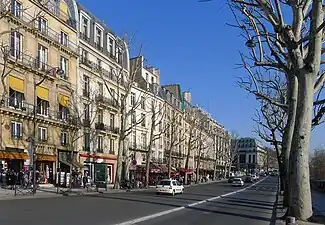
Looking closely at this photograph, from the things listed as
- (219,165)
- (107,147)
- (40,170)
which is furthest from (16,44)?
(219,165)

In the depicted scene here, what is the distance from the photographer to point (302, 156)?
14.3 m

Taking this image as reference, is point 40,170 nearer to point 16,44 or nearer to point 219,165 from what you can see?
point 16,44

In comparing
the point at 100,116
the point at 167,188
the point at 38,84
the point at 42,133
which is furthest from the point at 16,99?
the point at 100,116

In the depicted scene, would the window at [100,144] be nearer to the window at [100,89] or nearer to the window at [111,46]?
the window at [100,89]

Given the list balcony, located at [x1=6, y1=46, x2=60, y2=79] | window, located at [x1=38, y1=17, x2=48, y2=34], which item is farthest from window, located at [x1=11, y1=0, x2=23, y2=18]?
window, located at [x1=38, y1=17, x2=48, y2=34]

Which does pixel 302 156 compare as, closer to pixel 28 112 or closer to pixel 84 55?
pixel 28 112

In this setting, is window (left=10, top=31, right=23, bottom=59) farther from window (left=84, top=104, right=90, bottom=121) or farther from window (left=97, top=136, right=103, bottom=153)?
window (left=97, top=136, right=103, bottom=153)

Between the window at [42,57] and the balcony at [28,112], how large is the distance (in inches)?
172

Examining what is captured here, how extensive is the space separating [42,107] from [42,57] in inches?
199

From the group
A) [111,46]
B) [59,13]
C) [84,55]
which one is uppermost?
[59,13]

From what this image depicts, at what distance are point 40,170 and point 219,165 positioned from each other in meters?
108

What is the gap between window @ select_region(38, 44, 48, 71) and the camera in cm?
4253

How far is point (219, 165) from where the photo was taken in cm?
14412

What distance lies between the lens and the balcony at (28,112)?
1437 inches
